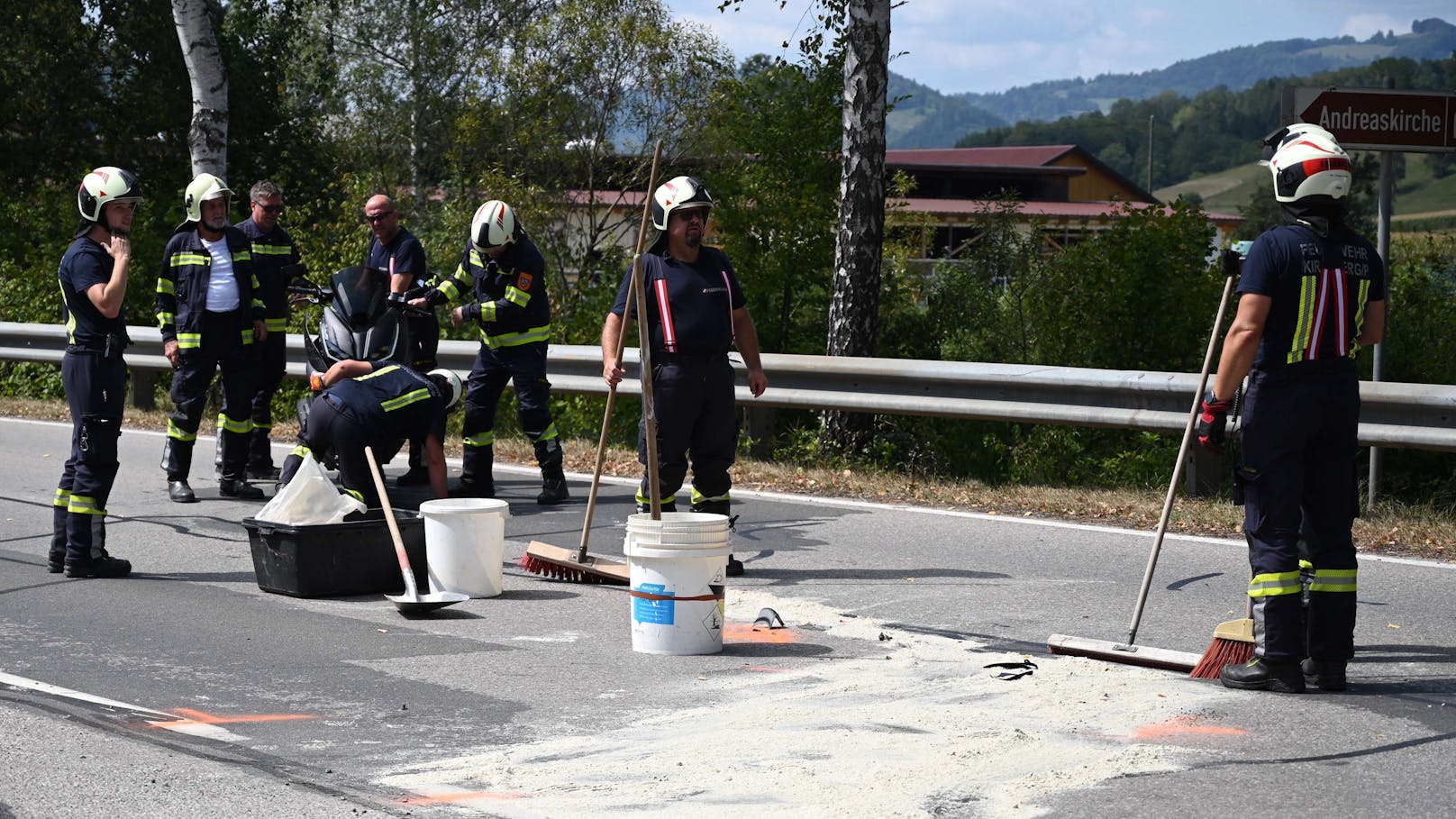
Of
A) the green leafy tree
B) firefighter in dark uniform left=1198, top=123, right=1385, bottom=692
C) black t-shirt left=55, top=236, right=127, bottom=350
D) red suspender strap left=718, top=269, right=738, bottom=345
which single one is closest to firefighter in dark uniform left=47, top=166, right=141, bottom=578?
black t-shirt left=55, top=236, right=127, bottom=350

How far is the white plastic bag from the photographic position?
7.82 m

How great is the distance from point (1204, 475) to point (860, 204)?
3.95 meters

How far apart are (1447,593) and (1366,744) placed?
289 centimetres

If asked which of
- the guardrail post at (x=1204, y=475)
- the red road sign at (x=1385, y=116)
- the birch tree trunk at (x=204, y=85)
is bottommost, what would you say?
the guardrail post at (x=1204, y=475)

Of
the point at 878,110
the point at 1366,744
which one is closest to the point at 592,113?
the point at 878,110

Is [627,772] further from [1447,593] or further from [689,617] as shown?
[1447,593]

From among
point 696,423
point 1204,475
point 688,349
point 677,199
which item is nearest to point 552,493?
point 696,423

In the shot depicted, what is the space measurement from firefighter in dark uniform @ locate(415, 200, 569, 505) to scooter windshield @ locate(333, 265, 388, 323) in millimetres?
314

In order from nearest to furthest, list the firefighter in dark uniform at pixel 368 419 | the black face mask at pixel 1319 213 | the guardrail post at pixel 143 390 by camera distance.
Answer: the black face mask at pixel 1319 213, the firefighter in dark uniform at pixel 368 419, the guardrail post at pixel 143 390

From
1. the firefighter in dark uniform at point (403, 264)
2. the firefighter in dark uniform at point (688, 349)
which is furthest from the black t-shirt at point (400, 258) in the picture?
the firefighter in dark uniform at point (688, 349)

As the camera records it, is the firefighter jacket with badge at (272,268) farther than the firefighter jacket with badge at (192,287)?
Yes

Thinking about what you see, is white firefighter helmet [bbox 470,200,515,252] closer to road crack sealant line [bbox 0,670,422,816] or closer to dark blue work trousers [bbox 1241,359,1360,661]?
road crack sealant line [bbox 0,670,422,816]

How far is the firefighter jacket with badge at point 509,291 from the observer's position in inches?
417

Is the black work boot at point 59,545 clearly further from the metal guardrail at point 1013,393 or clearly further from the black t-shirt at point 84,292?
the metal guardrail at point 1013,393
